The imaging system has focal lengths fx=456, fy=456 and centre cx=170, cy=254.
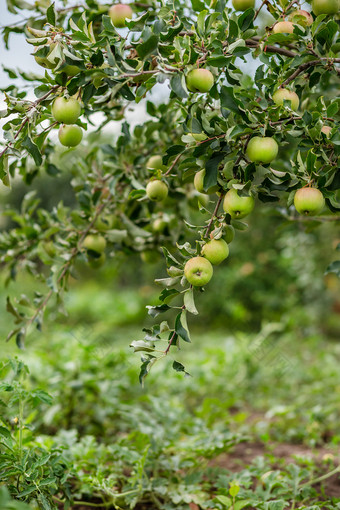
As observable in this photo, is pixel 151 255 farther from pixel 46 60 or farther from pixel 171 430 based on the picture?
pixel 46 60

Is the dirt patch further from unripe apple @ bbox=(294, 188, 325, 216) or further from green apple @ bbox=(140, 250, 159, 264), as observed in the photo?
unripe apple @ bbox=(294, 188, 325, 216)

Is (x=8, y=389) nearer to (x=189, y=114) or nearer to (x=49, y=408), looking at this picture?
(x=189, y=114)

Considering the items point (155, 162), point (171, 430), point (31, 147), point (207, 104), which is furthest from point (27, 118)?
point (171, 430)

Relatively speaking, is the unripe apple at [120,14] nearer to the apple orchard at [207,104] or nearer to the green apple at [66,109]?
the apple orchard at [207,104]

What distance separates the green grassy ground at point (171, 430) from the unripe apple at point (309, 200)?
447 millimetres

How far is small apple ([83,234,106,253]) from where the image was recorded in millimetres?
1480

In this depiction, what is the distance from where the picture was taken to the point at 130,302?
6273 mm

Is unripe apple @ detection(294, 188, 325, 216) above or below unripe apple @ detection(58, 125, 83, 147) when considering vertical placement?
below

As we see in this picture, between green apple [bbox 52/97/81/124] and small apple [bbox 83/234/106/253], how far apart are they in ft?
1.89

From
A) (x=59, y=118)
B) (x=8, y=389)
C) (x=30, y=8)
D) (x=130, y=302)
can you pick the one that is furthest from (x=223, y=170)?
(x=130, y=302)

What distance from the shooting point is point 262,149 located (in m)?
0.93

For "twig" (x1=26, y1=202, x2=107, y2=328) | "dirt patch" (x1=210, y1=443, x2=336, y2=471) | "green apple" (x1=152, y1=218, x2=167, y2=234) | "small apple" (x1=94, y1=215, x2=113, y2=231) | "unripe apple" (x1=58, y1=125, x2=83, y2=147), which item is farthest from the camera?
A: "dirt patch" (x1=210, y1=443, x2=336, y2=471)

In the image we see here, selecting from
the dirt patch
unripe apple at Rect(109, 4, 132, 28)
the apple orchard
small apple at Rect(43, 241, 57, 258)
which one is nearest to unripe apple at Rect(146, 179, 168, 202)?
the apple orchard

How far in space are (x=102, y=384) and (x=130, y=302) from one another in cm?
437
